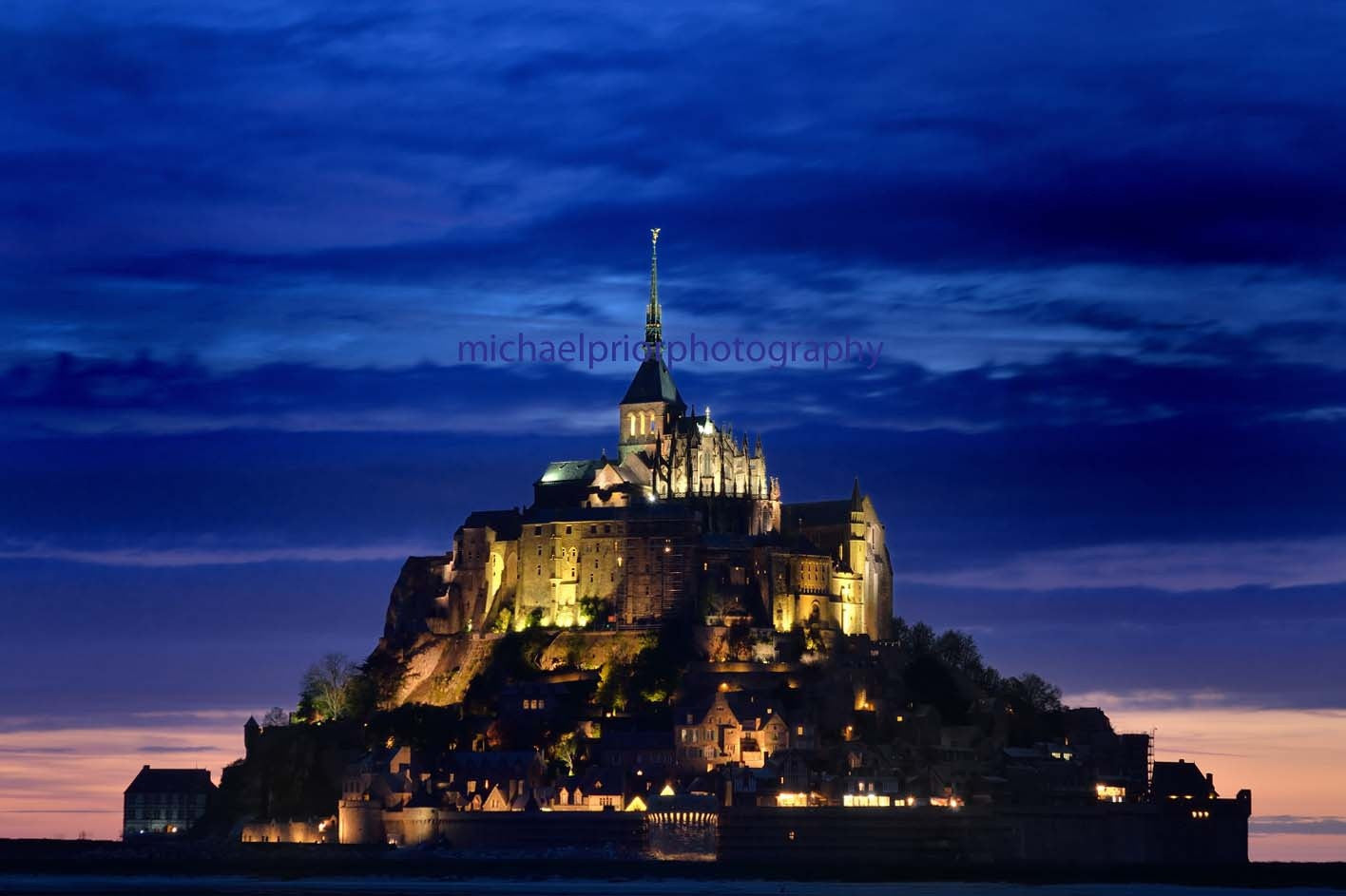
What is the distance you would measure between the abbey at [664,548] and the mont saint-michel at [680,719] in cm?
19

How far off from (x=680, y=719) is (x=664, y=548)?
818 inches

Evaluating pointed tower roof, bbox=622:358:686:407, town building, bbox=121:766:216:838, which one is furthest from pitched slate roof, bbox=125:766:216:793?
pointed tower roof, bbox=622:358:686:407

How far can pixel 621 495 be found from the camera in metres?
179

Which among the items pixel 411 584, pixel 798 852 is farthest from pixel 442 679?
pixel 798 852

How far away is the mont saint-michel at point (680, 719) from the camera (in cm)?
14288

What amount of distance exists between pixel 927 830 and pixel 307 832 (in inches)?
1562

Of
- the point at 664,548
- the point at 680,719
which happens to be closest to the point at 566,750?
the point at 680,719

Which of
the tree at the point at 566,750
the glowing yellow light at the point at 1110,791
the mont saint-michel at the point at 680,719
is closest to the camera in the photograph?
the mont saint-michel at the point at 680,719

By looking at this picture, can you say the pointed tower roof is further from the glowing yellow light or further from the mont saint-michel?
the glowing yellow light

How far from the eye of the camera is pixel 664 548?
170875 millimetres

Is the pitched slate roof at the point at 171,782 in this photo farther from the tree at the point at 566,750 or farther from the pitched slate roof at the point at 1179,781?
the pitched slate roof at the point at 1179,781

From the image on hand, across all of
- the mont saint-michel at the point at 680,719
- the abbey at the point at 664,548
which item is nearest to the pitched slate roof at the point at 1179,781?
the mont saint-michel at the point at 680,719

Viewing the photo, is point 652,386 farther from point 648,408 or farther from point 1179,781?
point 1179,781

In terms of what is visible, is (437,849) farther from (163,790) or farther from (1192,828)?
(1192,828)
